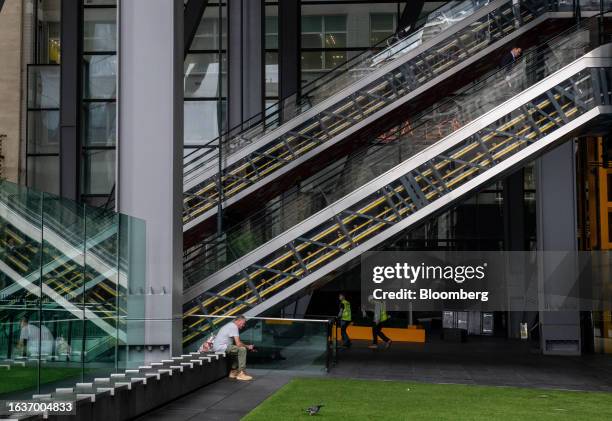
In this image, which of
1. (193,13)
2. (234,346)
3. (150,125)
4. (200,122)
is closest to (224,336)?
(234,346)

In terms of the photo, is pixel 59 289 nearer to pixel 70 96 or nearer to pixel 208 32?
pixel 70 96

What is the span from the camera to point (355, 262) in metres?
23.3

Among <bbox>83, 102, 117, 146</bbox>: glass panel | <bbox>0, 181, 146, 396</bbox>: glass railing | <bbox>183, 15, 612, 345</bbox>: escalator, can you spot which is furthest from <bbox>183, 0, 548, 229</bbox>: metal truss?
<bbox>83, 102, 117, 146</bbox>: glass panel

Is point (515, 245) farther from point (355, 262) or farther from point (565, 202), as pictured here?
point (355, 262)

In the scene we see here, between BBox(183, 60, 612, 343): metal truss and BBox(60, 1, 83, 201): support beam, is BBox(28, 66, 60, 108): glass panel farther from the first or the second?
BBox(183, 60, 612, 343): metal truss

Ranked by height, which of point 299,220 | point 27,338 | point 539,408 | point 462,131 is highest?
point 462,131

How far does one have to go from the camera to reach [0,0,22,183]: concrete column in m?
44.4

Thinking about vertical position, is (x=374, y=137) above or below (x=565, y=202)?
above

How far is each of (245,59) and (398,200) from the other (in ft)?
36.6

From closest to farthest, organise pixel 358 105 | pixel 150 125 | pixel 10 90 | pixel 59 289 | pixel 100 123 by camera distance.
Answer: pixel 59 289, pixel 150 125, pixel 358 105, pixel 10 90, pixel 100 123

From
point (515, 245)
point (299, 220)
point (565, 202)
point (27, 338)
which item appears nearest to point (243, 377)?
point (299, 220)

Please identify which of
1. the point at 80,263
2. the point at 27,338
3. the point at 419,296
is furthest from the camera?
the point at 419,296

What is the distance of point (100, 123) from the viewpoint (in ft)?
147

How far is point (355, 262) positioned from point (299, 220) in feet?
5.57
